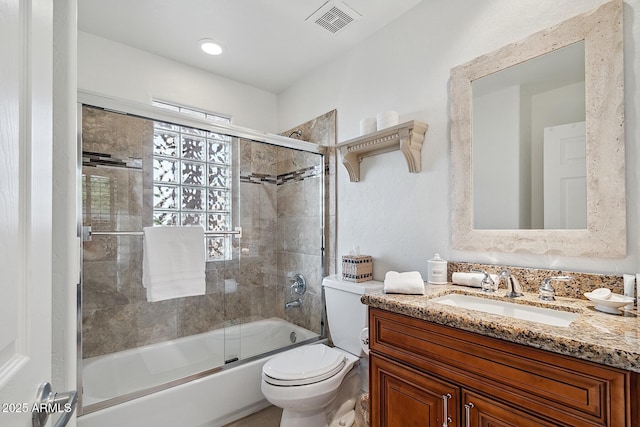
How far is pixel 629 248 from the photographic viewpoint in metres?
1.16

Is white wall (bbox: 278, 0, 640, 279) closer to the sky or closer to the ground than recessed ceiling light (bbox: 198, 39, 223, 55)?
closer to the ground

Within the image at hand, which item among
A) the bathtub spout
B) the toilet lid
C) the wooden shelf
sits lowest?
the toilet lid

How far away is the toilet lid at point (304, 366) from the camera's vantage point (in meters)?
1.63

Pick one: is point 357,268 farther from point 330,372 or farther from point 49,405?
point 49,405

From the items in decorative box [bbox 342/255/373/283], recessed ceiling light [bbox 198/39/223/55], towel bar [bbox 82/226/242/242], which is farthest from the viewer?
recessed ceiling light [bbox 198/39/223/55]

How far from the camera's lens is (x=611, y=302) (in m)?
1.04

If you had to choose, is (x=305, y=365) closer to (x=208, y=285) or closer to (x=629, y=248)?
(x=208, y=285)

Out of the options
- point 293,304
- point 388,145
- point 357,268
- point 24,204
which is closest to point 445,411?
point 357,268

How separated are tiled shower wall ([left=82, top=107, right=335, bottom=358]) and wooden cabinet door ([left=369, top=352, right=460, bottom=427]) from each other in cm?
121

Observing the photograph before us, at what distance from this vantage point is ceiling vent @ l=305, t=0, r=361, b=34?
1903mm

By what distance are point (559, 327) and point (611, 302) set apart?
29cm

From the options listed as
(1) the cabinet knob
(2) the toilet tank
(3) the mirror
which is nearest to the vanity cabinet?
(1) the cabinet knob

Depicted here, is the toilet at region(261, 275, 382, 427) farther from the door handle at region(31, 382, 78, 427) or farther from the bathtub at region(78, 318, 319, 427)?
the door handle at region(31, 382, 78, 427)

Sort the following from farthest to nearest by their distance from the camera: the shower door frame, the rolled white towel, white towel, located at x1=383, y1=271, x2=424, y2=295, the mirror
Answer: the shower door frame
the rolled white towel
white towel, located at x1=383, y1=271, x2=424, y2=295
the mirror
